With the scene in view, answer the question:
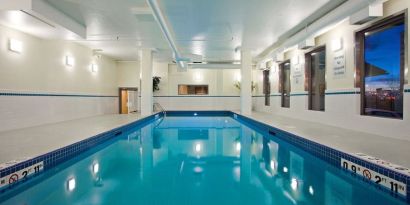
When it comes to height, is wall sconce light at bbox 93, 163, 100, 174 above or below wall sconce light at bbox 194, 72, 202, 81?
below

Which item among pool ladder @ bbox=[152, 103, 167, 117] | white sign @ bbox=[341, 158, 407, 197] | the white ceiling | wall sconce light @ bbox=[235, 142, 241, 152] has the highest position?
the white ceiling

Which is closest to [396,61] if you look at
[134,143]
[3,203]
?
[134,143]

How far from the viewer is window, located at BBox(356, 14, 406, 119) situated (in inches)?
183

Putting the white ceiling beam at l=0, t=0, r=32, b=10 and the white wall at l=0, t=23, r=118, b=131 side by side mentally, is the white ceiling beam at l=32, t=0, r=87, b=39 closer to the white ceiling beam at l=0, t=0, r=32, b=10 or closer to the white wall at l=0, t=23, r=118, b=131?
the white ceiling beam at l=0, t=0, r=32, b=10

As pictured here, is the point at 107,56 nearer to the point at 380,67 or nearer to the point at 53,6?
the point at 53,6

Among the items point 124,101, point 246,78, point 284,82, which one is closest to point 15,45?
point 246,78

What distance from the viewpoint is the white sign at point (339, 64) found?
5.65 metres

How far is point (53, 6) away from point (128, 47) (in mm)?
3976

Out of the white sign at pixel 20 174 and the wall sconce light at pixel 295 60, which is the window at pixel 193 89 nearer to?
the wall sconce light at pixel 295 60

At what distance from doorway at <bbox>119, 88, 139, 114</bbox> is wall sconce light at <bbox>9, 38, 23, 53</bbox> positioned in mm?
6477

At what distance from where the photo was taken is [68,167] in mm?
3281

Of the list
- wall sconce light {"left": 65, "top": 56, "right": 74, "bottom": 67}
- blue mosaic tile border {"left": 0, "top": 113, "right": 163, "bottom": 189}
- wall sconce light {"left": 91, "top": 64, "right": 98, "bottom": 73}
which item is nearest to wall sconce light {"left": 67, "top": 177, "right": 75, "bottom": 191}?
blue mosaic tile border {"left": 0, "top": 113, "right": 163, "bottom": 189}

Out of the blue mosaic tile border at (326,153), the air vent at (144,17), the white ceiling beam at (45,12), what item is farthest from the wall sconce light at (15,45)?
the blue mosaic tile border at (326,153)

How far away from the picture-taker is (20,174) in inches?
104
